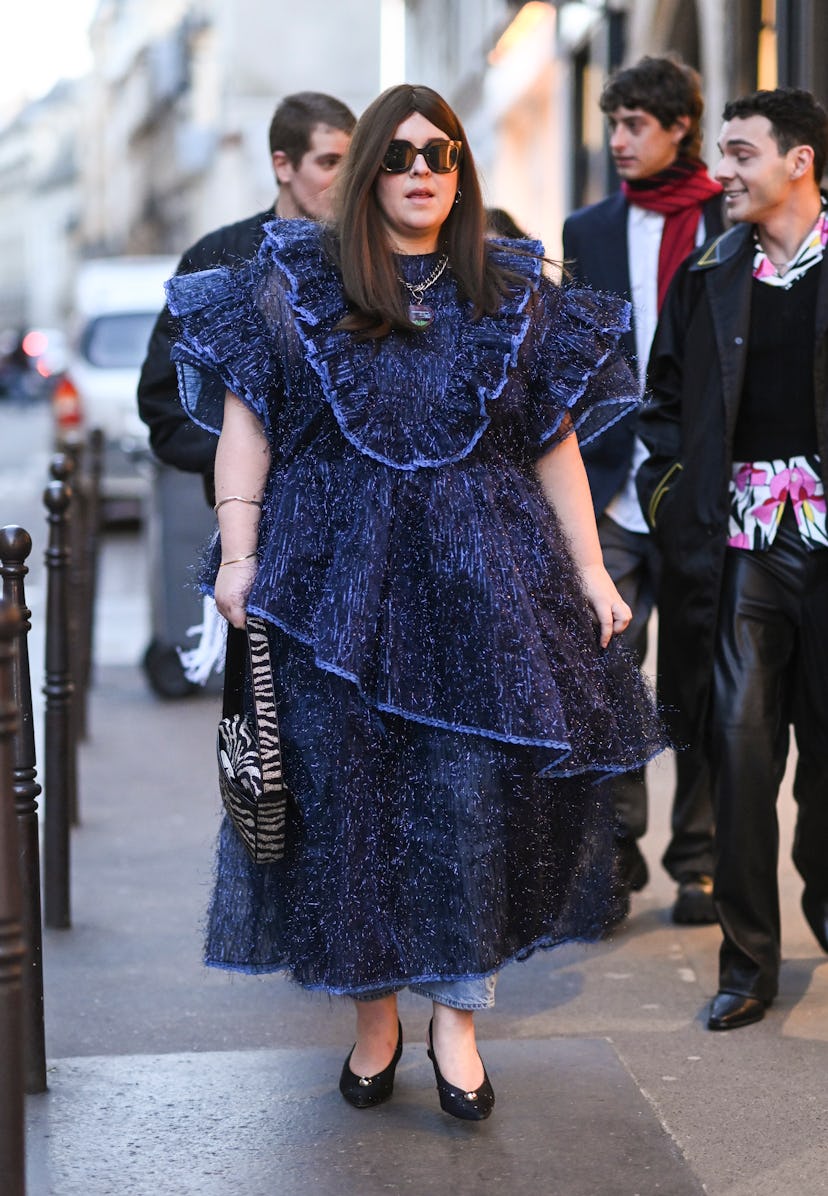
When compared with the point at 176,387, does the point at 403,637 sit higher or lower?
lower

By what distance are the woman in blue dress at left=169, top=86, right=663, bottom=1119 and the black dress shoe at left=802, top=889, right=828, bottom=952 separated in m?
1.12

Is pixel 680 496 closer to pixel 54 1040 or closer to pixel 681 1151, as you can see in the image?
pixel 681 1151

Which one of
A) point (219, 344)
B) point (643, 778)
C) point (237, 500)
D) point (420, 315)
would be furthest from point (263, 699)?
point (643, 778)

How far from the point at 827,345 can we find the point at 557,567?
40.6 inches

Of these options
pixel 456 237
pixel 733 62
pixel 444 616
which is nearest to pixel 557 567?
pixel 444 616

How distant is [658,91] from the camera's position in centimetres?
515

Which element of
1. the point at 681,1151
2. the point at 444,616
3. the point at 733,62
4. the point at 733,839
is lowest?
the point at 681,1151

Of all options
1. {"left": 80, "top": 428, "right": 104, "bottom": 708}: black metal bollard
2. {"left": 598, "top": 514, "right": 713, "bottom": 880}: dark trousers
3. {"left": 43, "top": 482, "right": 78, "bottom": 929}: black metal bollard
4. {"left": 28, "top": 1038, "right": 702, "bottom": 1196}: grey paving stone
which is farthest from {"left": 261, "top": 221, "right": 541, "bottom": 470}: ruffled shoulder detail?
{"left": 80, "top": 428, "right": 104, "bottom": 708}: black metal bollard

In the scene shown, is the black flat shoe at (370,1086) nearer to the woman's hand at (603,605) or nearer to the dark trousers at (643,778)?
the woman's hand at (603,605)

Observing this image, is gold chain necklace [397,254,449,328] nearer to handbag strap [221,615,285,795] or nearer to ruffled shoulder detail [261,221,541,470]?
ruffled shoulder detail [261,221,541,470]

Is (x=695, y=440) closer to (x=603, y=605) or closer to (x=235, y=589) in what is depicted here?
(x=603, y=605)

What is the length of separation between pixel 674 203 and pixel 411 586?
210 cm

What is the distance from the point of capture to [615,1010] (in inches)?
177

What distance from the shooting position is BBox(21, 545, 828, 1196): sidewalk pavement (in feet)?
11.5
